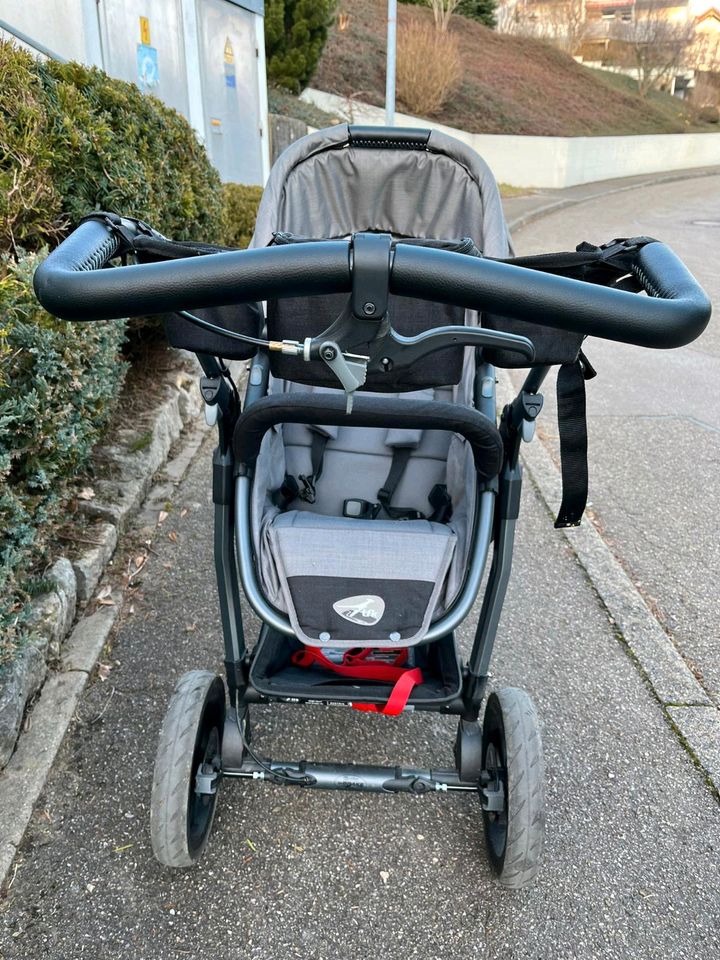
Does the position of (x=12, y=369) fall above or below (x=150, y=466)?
above

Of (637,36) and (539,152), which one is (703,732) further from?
(637,36)

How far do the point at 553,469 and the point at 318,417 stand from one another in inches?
120

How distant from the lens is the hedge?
238 centimetres

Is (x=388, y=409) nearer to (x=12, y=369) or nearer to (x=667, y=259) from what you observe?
(x=667, y=259)

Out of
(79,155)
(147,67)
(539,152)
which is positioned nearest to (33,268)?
(79,155)

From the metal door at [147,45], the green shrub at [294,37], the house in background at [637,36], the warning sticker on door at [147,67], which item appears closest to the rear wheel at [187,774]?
the metal door at [147,45]

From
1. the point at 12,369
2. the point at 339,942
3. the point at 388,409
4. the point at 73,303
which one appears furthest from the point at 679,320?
the point at 12,369

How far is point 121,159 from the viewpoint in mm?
3494

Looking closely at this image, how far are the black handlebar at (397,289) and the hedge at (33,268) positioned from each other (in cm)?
132

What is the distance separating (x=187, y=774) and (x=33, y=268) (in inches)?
71.2

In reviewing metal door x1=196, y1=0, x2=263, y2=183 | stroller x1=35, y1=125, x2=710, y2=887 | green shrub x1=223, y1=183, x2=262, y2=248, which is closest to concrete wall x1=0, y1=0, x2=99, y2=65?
green shrub x1=223, y1=183, x2=262, y2=248

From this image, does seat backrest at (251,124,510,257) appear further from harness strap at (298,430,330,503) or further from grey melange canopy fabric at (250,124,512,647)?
harness strap at (298,430,330,503)

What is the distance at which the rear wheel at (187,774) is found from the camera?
6.19ft

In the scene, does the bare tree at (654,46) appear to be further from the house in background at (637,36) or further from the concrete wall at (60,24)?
the concrete wall at (60,24)
